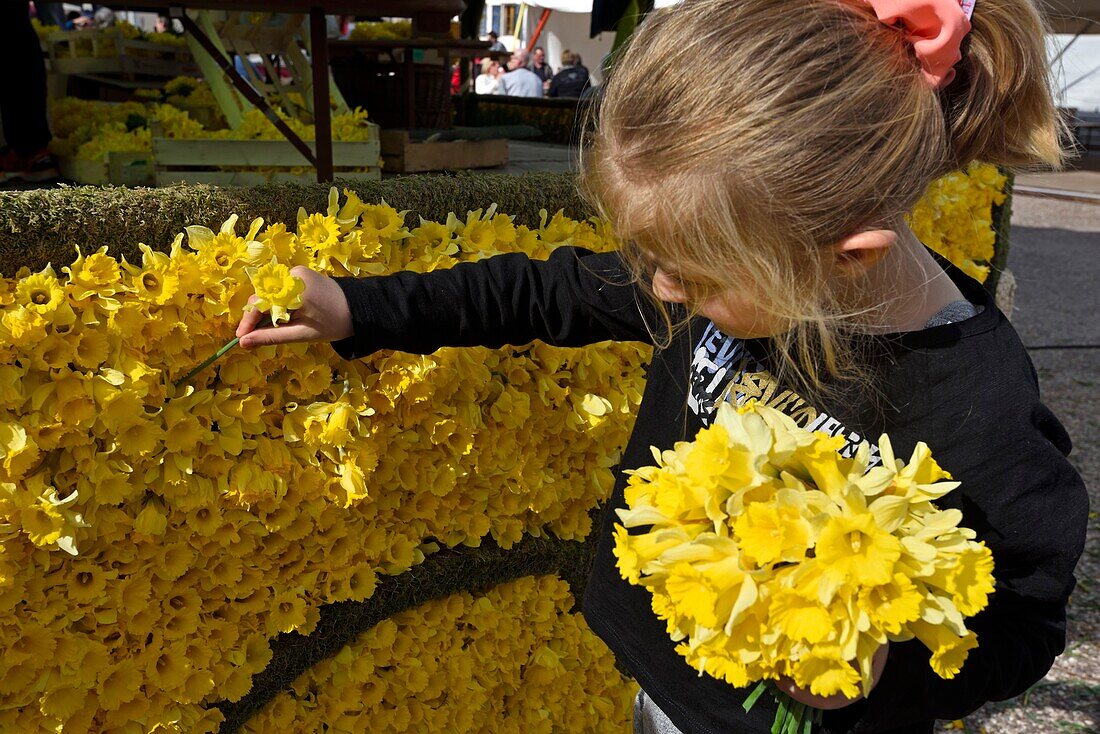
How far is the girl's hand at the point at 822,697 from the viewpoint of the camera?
3.39 ft

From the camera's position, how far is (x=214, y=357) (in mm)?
1553

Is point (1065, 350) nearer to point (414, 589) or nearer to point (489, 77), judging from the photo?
point (414, 589)

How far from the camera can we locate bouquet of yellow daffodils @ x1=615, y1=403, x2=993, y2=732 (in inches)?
37.3

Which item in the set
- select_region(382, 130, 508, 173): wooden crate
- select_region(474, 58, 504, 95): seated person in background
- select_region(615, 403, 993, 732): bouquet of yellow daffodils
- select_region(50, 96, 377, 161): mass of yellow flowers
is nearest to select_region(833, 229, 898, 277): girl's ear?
select_region(615, 403, 993, 732): bouquet of yellow daffodils

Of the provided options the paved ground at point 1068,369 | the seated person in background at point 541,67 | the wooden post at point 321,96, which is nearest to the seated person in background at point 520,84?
the seated person in background at point 541,67

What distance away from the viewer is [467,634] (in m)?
2.15

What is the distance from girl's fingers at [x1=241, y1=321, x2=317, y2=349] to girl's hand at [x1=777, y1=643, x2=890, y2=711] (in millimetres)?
844

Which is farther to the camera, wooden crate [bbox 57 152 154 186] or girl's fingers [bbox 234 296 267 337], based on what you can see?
wooden crate [bbox 57 152 154 186]

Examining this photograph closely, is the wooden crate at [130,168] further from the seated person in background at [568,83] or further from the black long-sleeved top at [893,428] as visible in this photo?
the seated person in background at [568,83]

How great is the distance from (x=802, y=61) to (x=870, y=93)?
8 centimetres

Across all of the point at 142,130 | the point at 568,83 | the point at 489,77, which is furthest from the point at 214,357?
the point at 489,77

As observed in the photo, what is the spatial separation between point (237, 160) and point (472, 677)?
58.6 inches

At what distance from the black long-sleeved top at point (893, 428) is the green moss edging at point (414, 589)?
22.3 inches

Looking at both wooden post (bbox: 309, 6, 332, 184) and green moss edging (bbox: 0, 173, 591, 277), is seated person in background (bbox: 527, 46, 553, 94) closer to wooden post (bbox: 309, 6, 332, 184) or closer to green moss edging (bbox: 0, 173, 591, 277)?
wooden post (bbox: 309, 6, 332, 184)
